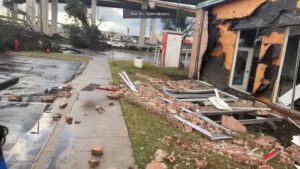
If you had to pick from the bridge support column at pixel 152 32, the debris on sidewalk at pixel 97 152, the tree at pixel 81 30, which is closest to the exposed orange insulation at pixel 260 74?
the debris on sidewalk at pixel 97 152

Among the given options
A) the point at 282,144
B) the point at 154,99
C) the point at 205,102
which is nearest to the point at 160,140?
the point at 282,144

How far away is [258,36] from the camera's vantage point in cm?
1163

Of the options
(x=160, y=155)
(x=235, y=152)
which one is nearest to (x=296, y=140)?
(x=235, y=152)

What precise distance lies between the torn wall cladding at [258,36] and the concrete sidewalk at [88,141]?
5.71 m

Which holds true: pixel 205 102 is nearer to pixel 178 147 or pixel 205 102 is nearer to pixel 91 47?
pixel 178 147

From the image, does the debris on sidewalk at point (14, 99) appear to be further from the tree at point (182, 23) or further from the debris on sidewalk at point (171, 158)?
the tree at point (182, 23)

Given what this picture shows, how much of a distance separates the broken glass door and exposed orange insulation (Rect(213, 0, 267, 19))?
1949mm

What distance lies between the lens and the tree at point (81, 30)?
35375 mm

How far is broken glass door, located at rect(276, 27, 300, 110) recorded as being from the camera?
9.45 m

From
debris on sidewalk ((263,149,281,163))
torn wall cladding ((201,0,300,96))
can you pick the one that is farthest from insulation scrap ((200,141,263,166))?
torn wall cladding ((201,0,300,96))

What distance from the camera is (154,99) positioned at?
9.74m

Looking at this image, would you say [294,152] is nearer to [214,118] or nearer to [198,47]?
[214,118]

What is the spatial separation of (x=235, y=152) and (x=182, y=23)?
1502 inches

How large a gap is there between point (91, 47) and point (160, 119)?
29.4 metres
